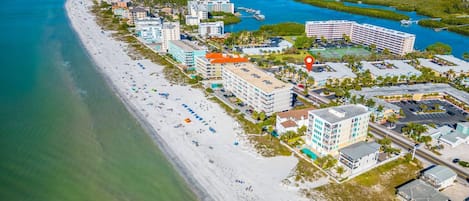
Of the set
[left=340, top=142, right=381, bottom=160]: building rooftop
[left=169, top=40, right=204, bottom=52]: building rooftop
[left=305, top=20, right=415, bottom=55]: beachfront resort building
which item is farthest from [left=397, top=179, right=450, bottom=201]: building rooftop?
[left=305, top=20, right=415, bottom=55]: beachfront resort building

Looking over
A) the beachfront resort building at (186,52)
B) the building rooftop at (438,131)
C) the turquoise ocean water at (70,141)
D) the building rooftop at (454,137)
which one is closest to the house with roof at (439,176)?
the building rooftop at (454,137)

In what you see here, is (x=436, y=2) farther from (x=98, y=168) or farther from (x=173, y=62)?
(x=98, y=168)

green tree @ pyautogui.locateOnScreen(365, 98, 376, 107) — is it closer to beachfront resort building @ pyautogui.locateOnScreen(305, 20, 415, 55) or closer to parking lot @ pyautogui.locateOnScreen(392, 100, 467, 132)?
parking lot @ pyautogui.locateOnScreen(392, 100, 467, 132)

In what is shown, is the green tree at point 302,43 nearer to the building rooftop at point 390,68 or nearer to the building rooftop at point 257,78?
the building rooftop at point 390,68

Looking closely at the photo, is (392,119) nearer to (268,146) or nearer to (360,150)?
(360,150)

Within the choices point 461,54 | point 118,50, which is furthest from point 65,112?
point 461,54

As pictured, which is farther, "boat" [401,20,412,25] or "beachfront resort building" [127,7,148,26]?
"boat" [401,20,412,25]
